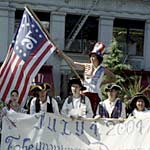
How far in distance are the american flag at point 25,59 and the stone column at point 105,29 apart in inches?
900

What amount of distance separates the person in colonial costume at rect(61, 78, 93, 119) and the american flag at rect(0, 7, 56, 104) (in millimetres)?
1169

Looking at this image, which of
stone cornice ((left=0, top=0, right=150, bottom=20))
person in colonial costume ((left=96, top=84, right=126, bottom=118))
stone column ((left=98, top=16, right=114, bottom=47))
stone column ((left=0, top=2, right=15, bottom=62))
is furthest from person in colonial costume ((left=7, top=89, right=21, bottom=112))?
stone column ((left=98, top=16, right=114, bottom=47))

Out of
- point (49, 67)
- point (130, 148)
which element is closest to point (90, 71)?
point (130, 148)

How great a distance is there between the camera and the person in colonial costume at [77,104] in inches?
408

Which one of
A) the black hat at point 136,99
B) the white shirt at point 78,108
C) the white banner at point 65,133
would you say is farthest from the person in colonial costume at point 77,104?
the black hat at point 136,99

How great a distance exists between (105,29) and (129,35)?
2.25 metres

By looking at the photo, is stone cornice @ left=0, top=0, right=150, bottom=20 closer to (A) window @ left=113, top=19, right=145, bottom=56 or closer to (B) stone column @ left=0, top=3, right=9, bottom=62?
(B) stone column @ left=0, top=3, right=9, bottom=62

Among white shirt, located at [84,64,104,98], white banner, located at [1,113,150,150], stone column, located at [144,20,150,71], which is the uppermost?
stone column, located at [144,20,150,71]

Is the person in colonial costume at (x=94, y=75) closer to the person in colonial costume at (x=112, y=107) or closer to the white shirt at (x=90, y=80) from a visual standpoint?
the white shirt at (x=90, y=80)

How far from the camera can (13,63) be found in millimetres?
11711

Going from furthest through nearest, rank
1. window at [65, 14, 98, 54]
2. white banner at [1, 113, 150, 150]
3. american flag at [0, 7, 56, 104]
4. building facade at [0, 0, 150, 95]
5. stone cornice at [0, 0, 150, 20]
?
window at [65, 14, 98, 54] → stone cornice at [0, 0, 150, 20] → building facade at [0, 0, 150, 95] → american flag at [0, 7, 56, 104] → white banner at [1, 113, 150, 150]

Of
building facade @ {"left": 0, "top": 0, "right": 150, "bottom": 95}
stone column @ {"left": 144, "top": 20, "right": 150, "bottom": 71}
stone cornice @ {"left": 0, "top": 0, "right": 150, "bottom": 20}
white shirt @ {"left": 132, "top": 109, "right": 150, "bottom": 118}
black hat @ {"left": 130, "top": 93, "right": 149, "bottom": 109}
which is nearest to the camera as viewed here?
white shirt @ {"left": 132, "top": 109, "right": 150, "bottom": 118}

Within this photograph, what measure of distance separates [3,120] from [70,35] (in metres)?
24.8

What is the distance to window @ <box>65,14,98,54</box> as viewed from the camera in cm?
3434
